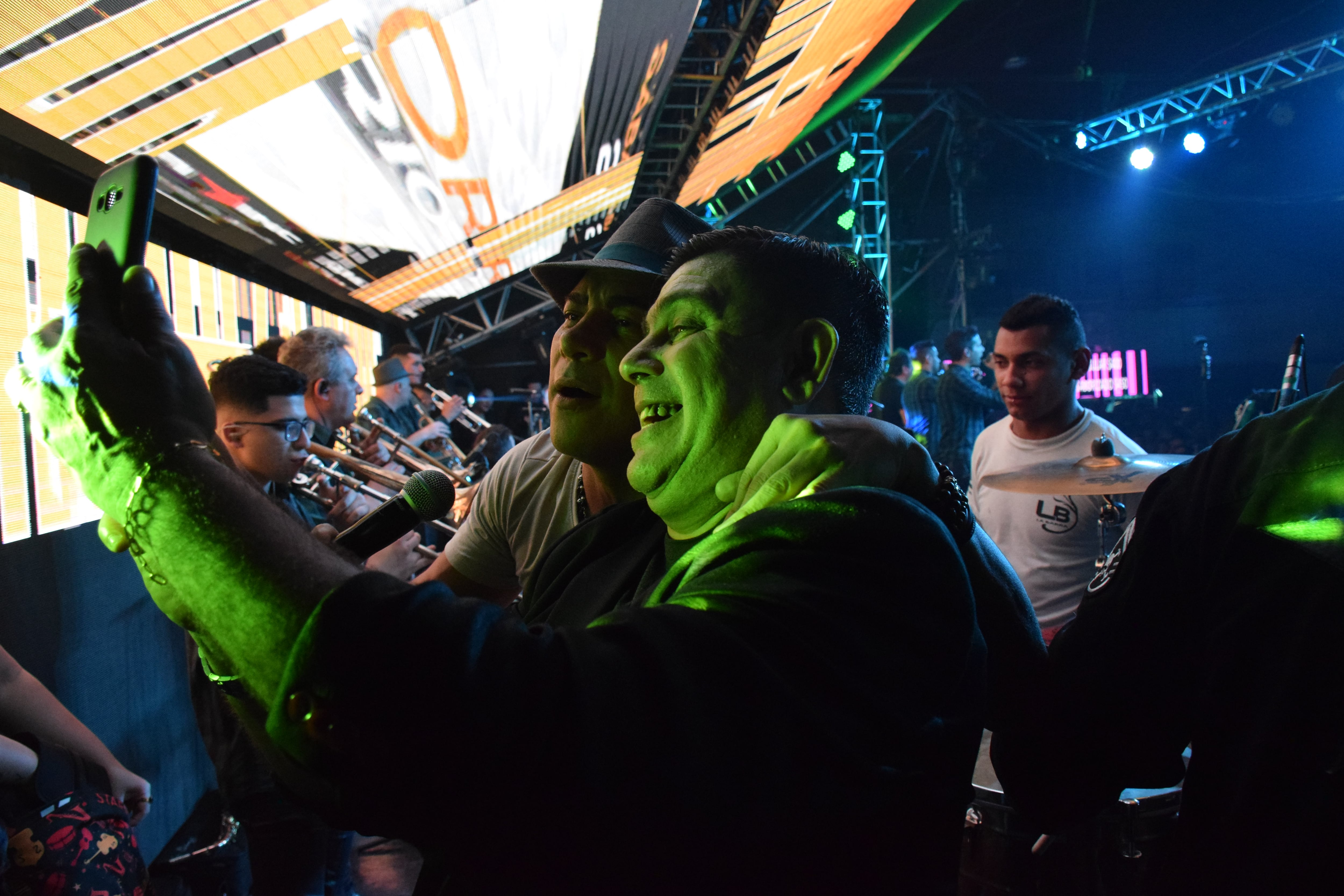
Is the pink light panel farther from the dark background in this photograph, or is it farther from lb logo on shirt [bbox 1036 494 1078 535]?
lb logo on shirt [bbox 1036 494 1078 535]

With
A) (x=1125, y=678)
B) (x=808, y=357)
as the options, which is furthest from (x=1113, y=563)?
(x=808, y=357)

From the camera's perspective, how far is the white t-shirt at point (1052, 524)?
3539 mm

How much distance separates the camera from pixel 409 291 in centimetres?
1078

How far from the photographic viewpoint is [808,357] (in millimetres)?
1427

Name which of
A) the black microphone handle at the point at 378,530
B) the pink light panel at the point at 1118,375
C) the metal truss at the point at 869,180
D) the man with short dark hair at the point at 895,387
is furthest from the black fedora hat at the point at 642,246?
the pink light panel at the point at 1118,375

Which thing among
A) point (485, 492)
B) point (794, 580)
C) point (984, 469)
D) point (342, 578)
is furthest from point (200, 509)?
point (984, 469)

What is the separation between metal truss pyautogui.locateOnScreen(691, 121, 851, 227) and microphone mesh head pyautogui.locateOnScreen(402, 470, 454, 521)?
13.1m

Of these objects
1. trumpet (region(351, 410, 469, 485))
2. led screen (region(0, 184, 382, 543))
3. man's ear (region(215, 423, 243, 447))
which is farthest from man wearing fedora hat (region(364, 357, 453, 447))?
man's ear (region(215, 423, 243, 447))

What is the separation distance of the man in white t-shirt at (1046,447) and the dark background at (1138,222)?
33.2ft

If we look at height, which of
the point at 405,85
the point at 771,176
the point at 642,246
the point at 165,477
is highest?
the point at 771,176

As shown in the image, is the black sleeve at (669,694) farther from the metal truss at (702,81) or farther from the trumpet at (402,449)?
the metal truss at (702,81)

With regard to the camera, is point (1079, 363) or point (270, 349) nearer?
point (1079, 363)

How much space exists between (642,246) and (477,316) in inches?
571

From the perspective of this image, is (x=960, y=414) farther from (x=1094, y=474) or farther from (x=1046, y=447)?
(x=1094, y=474)
